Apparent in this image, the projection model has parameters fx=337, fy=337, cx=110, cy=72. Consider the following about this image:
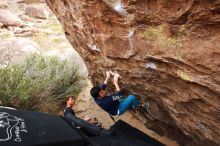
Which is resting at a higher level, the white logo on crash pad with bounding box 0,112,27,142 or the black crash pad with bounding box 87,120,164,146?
the white logo on crash pad with bounding box 0,112,27,142

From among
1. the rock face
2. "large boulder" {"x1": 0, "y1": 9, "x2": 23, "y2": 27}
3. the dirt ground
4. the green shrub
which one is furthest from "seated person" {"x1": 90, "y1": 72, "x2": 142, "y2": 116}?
"large boulder" {"x1": 0, "y1": 9, "x2": 23, "y2": 27}

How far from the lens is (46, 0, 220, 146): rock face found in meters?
3.57

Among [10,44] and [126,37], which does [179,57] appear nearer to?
[126,37]

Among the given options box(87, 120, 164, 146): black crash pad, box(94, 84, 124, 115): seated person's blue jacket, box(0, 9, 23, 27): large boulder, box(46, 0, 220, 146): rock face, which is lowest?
box(0, 9, 23, 27): large boulder

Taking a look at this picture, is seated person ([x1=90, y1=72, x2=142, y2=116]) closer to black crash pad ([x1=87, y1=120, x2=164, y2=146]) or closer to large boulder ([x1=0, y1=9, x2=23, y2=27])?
black crash pad ([x1=87, y1=120, x2=164, y2=146])

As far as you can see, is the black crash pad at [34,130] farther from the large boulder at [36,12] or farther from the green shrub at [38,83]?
the large boulder at [36,12]

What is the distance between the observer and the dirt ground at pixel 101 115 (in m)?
6.05

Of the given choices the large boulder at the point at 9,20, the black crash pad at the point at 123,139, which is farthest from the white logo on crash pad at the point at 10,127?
the large boulder at the point at 9,20

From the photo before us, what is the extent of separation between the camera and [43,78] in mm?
7918

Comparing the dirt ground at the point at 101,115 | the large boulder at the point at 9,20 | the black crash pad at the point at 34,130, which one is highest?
the black crash pad at the point at 34,130

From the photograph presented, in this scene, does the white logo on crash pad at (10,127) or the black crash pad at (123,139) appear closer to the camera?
the white logo on crash pad at (10,127)

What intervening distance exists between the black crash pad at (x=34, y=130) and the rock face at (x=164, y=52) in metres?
1.29

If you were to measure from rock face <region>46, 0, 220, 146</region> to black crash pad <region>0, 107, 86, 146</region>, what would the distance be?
1286mm

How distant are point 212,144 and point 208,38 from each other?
1.69m
